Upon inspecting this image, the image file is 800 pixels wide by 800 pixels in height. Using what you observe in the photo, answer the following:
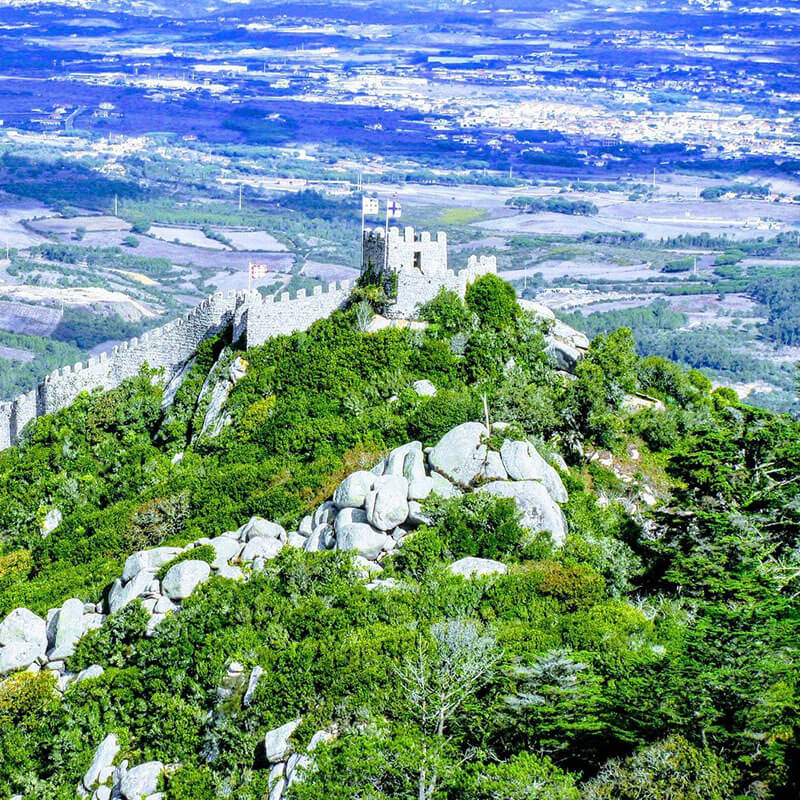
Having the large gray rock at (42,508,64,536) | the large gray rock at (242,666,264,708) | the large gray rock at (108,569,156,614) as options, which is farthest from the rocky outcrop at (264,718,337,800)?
the large gray rock at (42,508,64,536)

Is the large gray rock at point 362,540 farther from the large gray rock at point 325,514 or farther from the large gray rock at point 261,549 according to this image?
the large gray rock at point 261,549

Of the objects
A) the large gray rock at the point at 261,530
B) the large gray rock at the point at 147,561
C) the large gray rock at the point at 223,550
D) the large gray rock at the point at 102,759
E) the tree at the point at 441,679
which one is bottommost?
the large gray rock at the point at 102,759

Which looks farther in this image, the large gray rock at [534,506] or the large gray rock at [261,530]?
the large gray rock at [261,530]

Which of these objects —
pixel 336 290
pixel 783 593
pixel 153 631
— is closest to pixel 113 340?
pixel 336 290

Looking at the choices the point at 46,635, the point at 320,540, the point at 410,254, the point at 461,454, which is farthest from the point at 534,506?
the point at 410,254

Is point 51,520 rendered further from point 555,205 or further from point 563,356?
point 555,205

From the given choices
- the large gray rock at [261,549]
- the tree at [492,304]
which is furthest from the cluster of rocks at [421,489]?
the tree at [492,304]

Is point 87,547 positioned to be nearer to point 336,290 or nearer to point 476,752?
point 336,290

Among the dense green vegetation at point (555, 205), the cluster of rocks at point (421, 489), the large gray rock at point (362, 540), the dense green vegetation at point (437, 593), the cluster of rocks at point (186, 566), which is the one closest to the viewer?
the dense green vegetation at point (437, 593)
